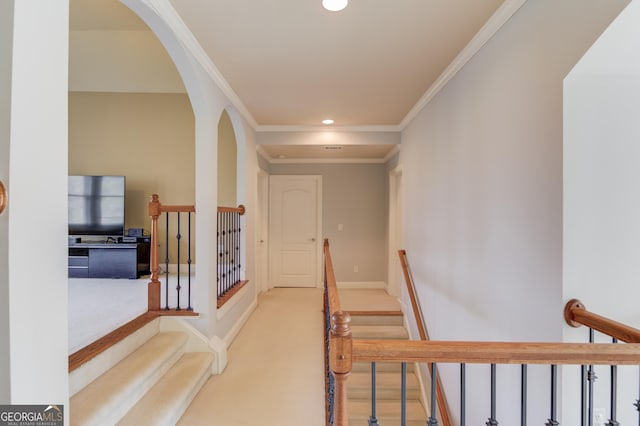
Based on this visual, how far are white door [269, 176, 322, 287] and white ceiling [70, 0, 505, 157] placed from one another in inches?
93.1

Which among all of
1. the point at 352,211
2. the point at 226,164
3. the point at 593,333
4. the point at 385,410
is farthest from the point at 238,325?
the point at 352,211

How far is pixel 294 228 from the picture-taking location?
6.04 metres

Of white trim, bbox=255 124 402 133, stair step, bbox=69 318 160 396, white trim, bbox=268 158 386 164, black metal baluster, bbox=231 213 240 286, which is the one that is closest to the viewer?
stair step, bbox=69 318 160 396

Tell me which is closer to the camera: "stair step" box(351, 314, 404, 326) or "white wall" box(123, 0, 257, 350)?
"white wall" box(123, 0, 257, 350)

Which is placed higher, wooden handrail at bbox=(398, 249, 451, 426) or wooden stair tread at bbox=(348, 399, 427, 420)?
wooden handrail at bbox=(398, 249, 451, 426)

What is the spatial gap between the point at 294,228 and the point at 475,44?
14.4 ft

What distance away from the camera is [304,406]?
2.27 m

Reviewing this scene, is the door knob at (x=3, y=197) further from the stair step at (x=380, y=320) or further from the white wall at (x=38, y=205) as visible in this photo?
the stair step at (x=380, y=320)

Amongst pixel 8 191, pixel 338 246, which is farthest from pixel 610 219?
pixel 338 246

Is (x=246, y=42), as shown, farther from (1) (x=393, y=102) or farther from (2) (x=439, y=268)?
(2) (x=439, y=268)

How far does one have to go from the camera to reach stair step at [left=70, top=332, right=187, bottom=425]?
5.24 feet

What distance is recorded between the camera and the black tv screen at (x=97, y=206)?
4.45 metres

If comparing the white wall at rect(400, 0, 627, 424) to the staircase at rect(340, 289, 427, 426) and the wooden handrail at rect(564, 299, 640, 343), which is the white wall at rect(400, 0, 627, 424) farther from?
Result: the staircase at rect(340, 289, 427, 426)

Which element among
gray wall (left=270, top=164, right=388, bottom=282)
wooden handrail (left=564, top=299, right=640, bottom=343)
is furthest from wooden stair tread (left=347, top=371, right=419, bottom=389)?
wooden handrail (left=564, top=299, right=640, bottom=343)
